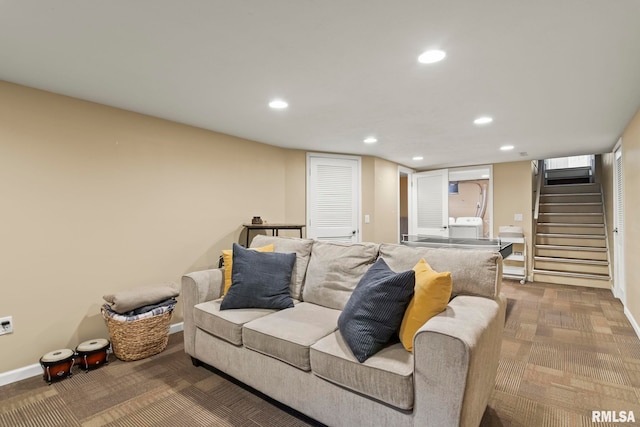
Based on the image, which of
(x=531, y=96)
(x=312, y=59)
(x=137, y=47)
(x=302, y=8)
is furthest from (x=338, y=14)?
(x=531, y=96)

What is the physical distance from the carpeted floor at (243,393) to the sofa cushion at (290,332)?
388mm

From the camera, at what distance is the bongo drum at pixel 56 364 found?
88.1 inches

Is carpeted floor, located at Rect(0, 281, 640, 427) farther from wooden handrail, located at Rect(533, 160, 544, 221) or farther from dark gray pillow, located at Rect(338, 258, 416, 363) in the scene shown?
wooden handrail, located at Rect(533, 160, 544, 221)

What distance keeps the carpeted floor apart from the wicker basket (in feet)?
0.24

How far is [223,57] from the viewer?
6.33 ft

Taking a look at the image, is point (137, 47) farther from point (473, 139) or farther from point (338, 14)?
point (473, 139)

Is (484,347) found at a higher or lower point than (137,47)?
lower

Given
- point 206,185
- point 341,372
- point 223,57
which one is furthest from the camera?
point 206,185

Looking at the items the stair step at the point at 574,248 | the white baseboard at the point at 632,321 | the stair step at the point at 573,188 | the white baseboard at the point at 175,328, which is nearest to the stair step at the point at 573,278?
the stair step at the point at 574,248

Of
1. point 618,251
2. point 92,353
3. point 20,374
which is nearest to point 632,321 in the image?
point 618,251

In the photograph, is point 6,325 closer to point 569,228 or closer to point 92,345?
point 92,345

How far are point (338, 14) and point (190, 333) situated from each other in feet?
7.89

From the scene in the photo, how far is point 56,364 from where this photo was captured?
7.39ft

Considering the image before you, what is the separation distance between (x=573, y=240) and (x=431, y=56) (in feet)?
18.1
